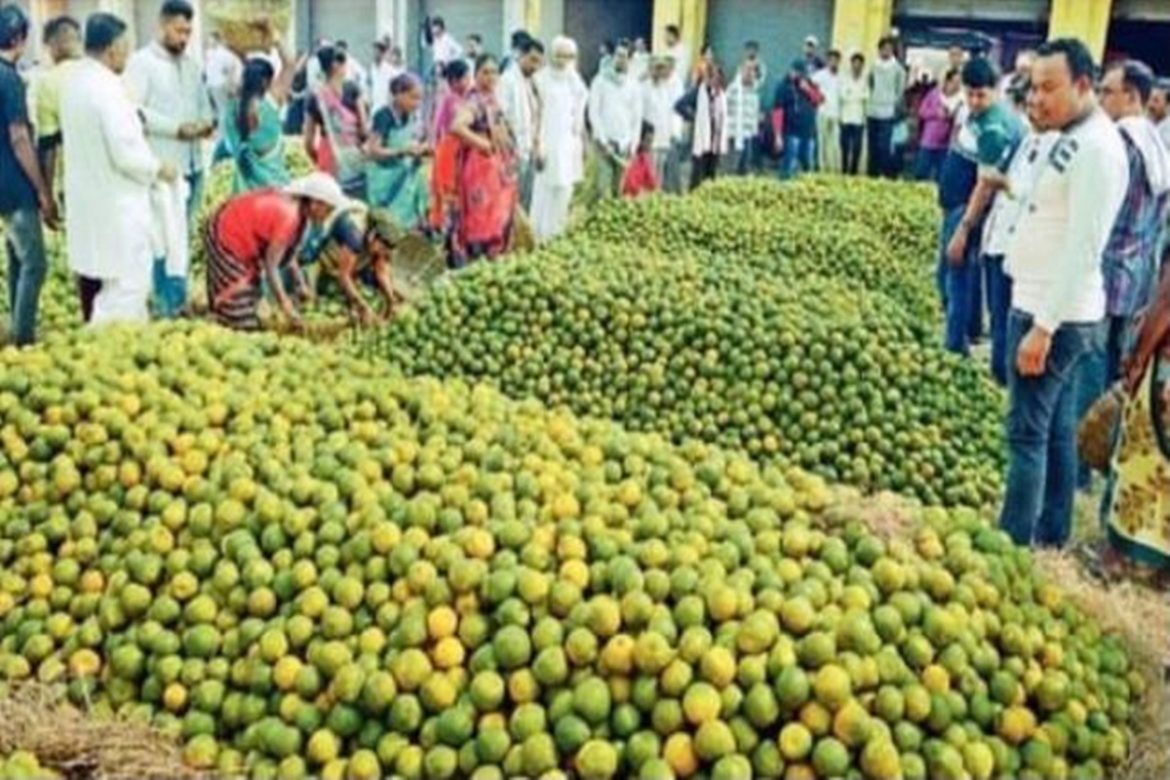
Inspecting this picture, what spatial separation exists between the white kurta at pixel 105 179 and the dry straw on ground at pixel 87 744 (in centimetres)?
322

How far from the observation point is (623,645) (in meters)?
2.36

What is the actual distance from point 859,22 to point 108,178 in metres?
11.9

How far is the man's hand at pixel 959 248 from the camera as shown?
6.04m

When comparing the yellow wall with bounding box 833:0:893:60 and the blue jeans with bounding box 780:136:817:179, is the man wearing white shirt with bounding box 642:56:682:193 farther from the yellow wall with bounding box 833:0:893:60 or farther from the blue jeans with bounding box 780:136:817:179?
the yellow wall with bounding box 833:0:893:60

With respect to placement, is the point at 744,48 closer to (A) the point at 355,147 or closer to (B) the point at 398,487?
(A) the point at 355,147

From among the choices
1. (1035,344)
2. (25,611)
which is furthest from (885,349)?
(25,611)

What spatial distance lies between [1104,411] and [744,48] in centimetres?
1294

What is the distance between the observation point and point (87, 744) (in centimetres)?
236

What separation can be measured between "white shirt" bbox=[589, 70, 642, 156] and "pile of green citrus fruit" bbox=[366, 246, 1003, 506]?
6.80 metres

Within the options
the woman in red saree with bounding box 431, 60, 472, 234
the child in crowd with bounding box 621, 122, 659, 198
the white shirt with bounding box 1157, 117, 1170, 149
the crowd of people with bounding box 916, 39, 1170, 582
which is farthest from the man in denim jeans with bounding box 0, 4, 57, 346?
the child in crowd with bounding box 621, 122, 659, 198

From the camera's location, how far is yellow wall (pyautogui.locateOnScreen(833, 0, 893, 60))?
15453 millimetres

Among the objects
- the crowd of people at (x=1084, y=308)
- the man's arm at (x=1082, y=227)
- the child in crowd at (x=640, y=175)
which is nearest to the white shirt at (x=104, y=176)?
the crowd of people at (x=1084, y=308)

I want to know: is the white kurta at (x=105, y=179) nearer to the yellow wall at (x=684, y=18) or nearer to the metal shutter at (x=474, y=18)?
the metal shutter at (x=474, y=18)

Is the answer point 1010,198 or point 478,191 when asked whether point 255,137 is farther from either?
point 1010,198
